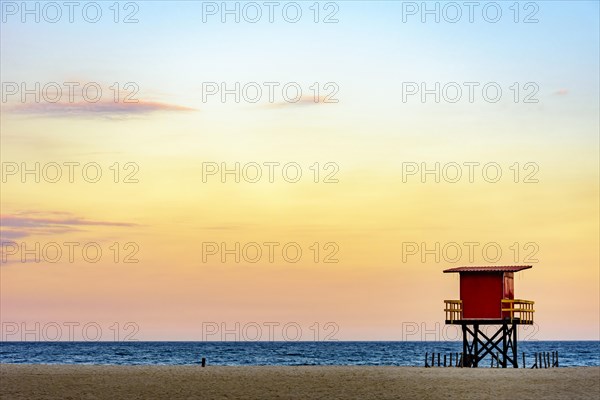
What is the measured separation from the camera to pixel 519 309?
58.0m

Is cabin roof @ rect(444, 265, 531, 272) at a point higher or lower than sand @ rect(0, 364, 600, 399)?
higher

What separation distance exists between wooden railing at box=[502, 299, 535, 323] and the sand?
967cm

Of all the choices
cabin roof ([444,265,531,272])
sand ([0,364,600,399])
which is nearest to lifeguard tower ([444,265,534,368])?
cabin roof ([444,265,531,272])

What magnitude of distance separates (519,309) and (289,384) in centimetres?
2455

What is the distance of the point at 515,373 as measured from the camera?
4588 centimetres

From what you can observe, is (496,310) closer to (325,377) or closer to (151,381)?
(325,377)

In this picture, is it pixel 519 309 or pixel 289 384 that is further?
pixel 519 309

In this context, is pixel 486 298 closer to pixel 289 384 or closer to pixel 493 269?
pixel 493 269

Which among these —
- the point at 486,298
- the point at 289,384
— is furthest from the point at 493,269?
the point at 289,384

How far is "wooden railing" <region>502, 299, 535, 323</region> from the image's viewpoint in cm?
5725

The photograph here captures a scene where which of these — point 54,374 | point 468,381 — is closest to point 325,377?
point 468,381

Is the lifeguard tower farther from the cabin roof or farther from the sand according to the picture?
the sand

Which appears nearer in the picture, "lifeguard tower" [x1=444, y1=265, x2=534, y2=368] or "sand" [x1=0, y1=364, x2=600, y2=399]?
"sand" [x1=0, y1=364, x2=600, y2=399]

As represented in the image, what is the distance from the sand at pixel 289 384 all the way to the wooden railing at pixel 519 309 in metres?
9.67
